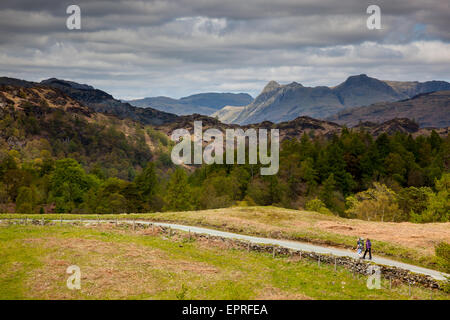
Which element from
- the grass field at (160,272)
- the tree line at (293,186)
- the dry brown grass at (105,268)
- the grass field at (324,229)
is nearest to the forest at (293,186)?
the tree line at (293,186)

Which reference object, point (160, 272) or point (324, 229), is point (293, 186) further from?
point (160, 272)

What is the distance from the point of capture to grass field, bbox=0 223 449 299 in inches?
1125

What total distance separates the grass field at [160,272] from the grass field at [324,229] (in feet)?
24.5

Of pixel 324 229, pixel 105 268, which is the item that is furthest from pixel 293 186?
pixel 105 268

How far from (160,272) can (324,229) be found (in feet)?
83.9

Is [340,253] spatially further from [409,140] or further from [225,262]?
[409,140]

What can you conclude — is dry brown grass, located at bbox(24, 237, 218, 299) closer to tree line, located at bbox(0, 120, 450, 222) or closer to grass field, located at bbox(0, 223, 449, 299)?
grass field, located at bbox(0, 223, 449, 299)

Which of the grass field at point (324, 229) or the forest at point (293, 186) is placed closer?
the grass field at point (324, 229)

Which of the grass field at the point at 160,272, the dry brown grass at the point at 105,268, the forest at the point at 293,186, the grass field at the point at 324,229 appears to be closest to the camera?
the grass field at the point at 160,272

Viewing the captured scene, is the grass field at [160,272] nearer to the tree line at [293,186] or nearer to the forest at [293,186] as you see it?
the forest at [293,186]

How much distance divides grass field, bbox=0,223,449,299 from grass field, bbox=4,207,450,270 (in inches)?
294

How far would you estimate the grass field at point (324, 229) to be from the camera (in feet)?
132

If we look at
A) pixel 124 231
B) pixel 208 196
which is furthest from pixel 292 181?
pixel 124 231

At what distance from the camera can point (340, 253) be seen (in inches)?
1563
